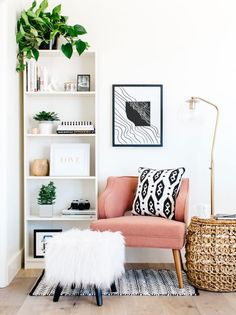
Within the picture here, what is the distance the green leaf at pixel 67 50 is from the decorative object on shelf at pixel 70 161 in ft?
2.69

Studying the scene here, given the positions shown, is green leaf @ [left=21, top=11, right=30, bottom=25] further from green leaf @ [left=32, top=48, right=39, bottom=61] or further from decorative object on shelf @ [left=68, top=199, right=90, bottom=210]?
decorative object on shelf @ [left=68, top=199, right=90, bottom=210]

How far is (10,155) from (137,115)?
1264 millimetres

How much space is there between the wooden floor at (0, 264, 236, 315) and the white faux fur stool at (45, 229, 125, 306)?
116 millimetres

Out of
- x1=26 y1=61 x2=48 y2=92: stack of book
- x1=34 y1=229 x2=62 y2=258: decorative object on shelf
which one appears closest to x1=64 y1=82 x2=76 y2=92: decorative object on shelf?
x1=26 y1=61 x2=48 y2=92: stack of book

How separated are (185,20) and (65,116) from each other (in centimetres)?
145

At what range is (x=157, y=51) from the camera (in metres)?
4.31

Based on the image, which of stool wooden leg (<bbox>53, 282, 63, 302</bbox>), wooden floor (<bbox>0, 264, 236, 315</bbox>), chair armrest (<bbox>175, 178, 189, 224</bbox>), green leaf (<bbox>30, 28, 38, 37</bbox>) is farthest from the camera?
green leaf (<bbox>30, 28, 38, 37</bbox>)

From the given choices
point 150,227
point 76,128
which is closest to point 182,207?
point 150,227

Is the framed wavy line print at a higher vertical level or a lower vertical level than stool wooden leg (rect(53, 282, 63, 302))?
higher

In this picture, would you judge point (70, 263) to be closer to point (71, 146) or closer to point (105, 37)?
point (71, 146)

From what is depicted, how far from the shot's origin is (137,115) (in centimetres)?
431

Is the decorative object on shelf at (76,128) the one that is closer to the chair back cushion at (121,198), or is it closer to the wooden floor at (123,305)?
the chair back cushion at (121,198)

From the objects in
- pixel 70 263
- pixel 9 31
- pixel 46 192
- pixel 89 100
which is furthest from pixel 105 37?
pixel 70 263

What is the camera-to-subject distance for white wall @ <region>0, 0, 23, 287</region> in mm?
3545
